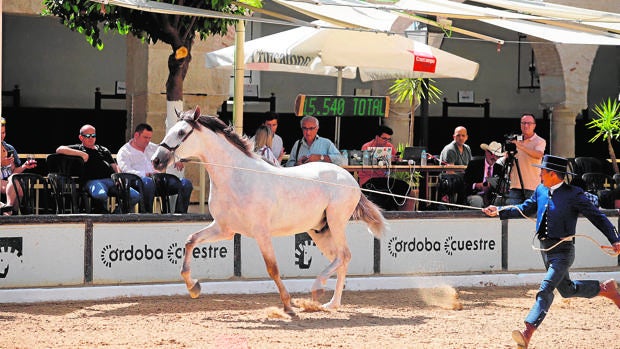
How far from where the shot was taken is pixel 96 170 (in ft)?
40.4

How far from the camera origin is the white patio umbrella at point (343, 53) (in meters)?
13.8

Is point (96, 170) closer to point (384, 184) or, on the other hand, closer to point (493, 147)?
point (384, 184)

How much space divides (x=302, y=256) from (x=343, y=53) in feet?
10.0

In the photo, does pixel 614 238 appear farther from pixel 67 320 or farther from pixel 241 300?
pixel 67 320

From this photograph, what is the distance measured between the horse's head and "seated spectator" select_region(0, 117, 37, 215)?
2.48 metres

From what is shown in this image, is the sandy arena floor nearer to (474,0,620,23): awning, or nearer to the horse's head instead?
the horse's head

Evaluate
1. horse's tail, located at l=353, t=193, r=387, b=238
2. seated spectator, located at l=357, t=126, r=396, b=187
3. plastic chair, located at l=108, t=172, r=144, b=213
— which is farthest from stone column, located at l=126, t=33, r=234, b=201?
horse's tail, located at l=353, t=193, r=387, b=238

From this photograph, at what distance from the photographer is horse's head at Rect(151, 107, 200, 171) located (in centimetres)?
942

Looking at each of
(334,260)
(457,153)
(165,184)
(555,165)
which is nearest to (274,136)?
(165,184)

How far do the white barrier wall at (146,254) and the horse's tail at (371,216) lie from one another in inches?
67.0

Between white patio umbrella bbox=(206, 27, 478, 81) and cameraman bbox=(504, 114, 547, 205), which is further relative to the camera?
white patio umbrella bbox=(206, 27, 478, 81)

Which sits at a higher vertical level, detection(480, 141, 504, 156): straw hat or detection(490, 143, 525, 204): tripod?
detection(480, 141, 504, 156): straw hat

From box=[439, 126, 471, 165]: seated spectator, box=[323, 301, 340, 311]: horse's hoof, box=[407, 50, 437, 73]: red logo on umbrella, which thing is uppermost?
box=[407, 50, 437, 73]: red logo on umbrella

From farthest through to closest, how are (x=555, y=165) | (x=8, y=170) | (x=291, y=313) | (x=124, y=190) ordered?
(x=8, y=170) < (x=124, y=190) < (x=291, y=313) < (x=555, y=165)
